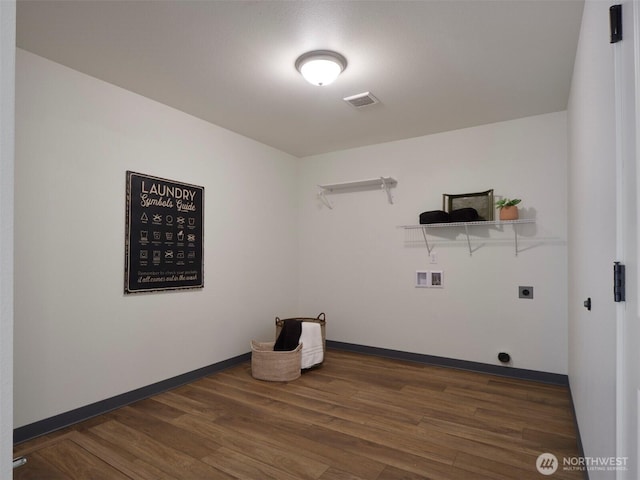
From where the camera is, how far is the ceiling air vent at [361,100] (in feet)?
9.97

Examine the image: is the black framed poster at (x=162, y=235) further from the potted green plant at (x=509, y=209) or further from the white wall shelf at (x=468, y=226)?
the potted green plant at (x=509, y=209)

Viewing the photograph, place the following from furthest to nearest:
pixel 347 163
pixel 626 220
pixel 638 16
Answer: pixel 347 163, pixel 626 220, pixel 638 16

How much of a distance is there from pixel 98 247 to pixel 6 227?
2.26m

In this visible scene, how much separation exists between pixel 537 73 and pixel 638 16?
2075 millimetres

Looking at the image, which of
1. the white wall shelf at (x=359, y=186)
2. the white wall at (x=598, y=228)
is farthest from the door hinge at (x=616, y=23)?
the white wall shelf at (x=359, y=186)

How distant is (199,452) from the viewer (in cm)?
218

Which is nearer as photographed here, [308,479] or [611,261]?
[611,261]

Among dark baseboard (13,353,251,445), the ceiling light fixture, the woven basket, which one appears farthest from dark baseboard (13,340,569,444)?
the ceiling light fixture

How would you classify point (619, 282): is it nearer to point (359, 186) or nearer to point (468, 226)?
point (468, 226)

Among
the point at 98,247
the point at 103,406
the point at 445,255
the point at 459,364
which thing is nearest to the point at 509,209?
the point at 445,255

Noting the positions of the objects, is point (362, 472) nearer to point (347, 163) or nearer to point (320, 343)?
point (320, 343)

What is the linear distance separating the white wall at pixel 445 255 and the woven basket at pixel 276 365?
1187 mm

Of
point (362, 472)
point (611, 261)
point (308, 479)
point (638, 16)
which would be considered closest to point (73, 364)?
point (308, 479)

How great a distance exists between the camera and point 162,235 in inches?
125
